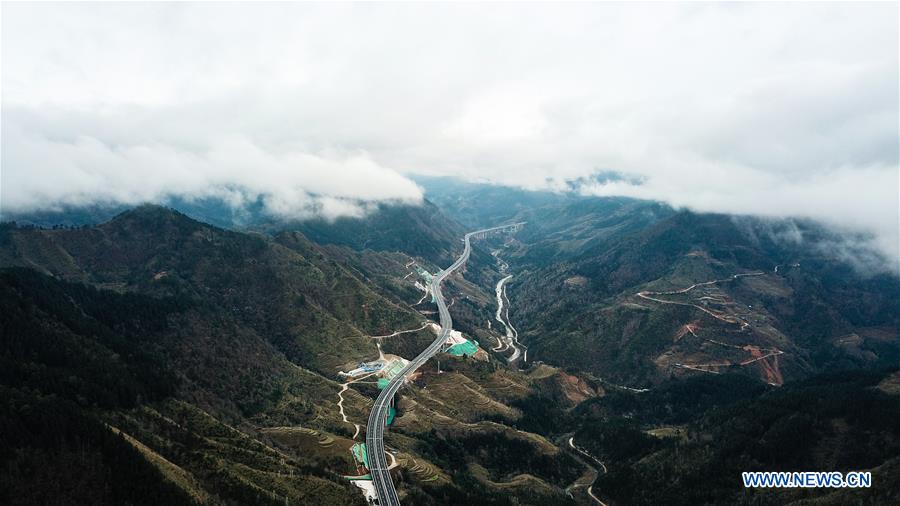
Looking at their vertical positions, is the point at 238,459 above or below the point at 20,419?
below

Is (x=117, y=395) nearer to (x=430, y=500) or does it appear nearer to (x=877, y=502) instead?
(x=430, y=500)

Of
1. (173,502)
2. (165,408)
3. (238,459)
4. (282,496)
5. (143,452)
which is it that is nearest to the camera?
(173,502)

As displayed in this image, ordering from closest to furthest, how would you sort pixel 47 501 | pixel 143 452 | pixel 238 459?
Result: pixel 47 501
pixel 143 452
pixel 238 459

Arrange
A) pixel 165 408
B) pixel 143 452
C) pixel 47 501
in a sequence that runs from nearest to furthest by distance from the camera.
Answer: pixel 47 501 → pixel 143 452 → pixel 165 408

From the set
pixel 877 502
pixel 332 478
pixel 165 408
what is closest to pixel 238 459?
pixel 332 478

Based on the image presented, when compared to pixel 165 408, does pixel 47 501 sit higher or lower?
higher

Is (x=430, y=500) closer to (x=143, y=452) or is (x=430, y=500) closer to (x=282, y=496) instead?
(x=282, y=496)

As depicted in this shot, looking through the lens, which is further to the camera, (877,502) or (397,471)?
(397,471)

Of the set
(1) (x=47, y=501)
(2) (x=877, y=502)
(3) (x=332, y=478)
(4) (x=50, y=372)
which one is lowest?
(2) (x=877, y=502)

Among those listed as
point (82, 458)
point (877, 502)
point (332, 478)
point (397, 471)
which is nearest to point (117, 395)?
point (82, 458)
